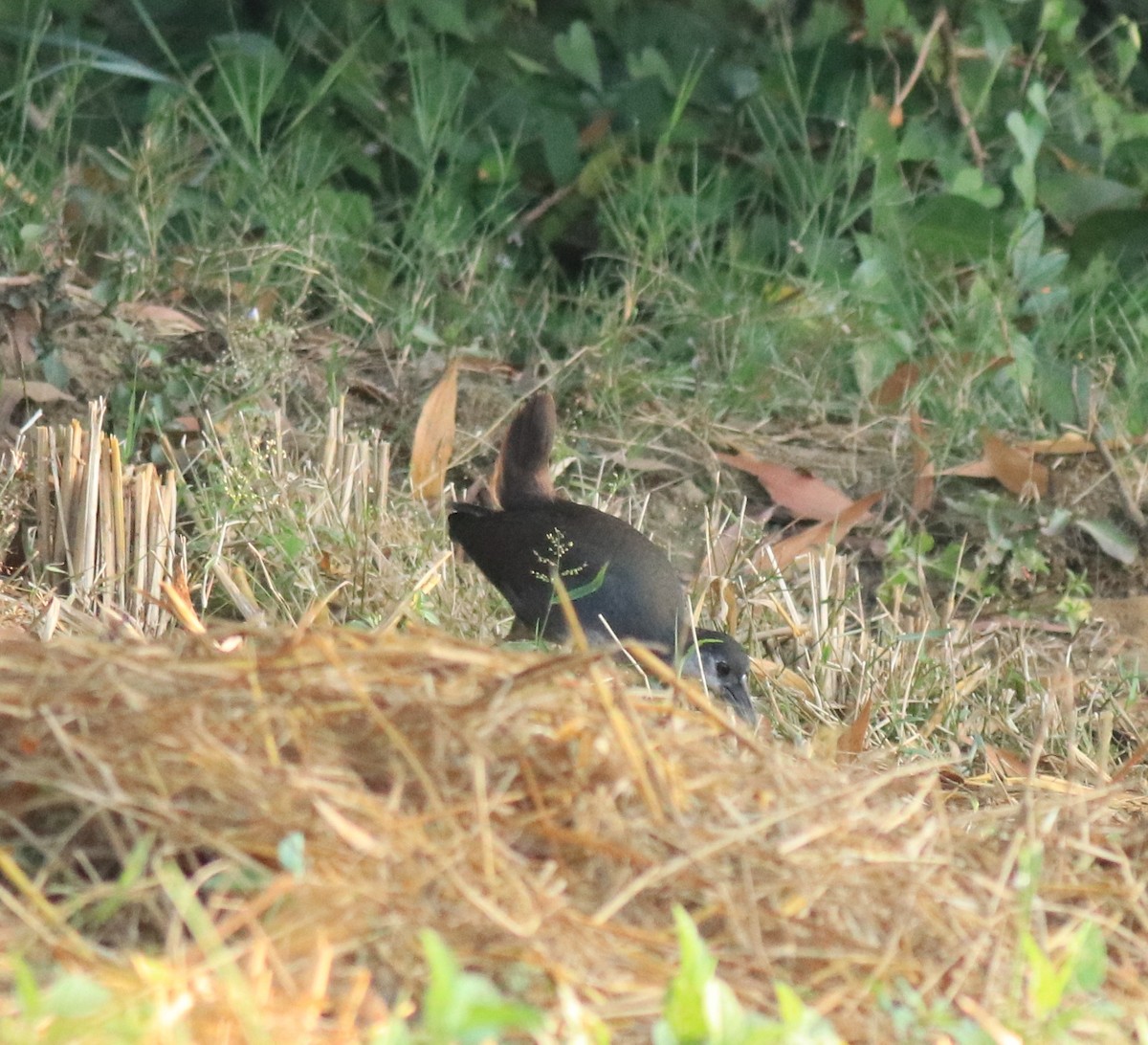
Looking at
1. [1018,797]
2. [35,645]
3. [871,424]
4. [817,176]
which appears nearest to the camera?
[35,645]

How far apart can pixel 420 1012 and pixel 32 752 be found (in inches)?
21.1

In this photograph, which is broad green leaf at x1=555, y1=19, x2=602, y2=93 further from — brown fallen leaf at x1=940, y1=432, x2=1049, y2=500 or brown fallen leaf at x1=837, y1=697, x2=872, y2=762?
brown fallen leaf at x1=837, y1=697, x2=872, y2=762

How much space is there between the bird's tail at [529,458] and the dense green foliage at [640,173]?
0.89 metres

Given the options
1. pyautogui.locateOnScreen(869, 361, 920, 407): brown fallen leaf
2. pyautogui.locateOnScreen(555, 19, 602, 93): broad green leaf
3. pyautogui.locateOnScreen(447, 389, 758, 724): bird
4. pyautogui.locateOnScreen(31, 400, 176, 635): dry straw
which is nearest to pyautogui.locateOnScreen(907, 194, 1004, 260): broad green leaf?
pyautogui.locateOnScreen(869, 361, 920, 407): brown fallen leaf

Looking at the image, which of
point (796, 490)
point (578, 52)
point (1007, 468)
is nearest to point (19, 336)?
point (796, 490)

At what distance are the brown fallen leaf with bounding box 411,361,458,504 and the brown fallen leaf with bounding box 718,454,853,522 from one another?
0.76 meters

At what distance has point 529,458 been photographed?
13.7ft

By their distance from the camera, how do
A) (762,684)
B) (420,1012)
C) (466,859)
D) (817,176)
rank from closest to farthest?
(420,1012), (466,859), (762,684), (817,176)

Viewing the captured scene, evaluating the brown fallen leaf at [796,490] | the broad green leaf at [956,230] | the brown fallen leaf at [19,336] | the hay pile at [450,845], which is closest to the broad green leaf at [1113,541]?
the brown fallen leaf at [796,490]

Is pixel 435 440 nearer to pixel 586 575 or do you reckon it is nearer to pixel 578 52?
pixel 586 575

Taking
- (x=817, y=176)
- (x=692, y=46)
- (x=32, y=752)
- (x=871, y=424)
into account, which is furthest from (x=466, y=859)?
(x=692, y=46)

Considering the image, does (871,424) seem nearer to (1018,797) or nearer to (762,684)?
(762,684)

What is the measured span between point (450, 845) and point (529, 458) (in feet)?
7.65

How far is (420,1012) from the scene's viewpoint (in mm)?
1789
